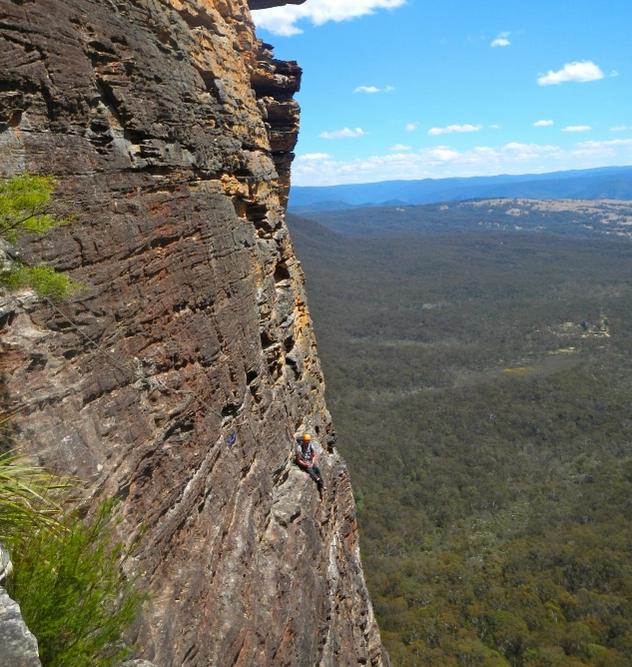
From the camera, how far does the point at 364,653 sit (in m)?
13.2

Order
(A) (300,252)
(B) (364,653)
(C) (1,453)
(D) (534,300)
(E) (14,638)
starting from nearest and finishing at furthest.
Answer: (E) (14,638) → (C) (1,453) → (B) (364,653) → (D) (534,300) → (A) (300,252)

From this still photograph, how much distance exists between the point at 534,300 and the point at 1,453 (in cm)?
13987

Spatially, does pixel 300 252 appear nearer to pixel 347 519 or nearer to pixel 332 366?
pixel 332 366

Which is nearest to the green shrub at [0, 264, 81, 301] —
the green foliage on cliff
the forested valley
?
the green foliage on cliff

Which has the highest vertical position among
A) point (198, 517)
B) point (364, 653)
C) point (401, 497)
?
point (198, 517)

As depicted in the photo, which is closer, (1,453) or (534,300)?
(1,453)

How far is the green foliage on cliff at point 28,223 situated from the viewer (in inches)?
236

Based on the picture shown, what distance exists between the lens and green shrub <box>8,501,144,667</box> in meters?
4.85

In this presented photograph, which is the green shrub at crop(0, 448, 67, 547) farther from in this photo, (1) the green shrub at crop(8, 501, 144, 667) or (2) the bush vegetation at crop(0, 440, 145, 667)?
(1) the green shrub at crop(8, 501, 144, 667)

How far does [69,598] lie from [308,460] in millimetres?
7572

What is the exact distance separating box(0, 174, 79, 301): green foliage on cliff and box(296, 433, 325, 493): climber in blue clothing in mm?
6908

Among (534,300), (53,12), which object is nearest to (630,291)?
(534,300)

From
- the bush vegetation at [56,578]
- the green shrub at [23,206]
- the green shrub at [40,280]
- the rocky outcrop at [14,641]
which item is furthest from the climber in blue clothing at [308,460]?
the rocky outcrop at [14,641]

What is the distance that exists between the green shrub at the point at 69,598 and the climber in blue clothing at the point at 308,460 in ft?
22.0
